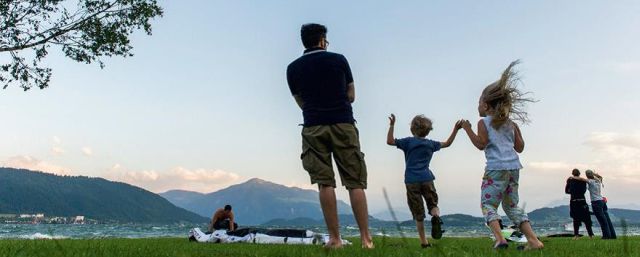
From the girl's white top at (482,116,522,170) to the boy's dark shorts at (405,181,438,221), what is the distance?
1725 mm

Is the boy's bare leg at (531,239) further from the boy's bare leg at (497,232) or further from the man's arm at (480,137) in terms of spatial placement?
the man's arm at (480,137)

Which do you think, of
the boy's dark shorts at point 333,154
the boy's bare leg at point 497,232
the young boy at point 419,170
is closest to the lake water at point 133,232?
the young boy at point 419,170

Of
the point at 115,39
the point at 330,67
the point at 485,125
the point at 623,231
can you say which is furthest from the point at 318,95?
the point at 115,39

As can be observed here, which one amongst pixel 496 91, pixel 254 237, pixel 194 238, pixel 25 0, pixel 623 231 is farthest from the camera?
pixel 25 0

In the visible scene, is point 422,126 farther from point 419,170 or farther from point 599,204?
point 599,204

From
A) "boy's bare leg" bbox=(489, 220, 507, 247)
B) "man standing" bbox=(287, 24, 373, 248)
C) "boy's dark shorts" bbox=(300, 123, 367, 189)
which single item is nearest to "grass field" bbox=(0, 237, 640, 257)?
"boy's bare leg" bbox=(489, 220, 507, 247)

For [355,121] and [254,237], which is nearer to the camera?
[355,121]

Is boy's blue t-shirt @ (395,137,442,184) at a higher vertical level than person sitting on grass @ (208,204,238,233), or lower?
higher

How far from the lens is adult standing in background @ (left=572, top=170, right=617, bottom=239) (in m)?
16.4

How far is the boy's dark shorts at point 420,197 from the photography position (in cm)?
828

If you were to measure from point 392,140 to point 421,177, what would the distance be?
74cm

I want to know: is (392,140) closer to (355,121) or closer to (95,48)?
(355,121)

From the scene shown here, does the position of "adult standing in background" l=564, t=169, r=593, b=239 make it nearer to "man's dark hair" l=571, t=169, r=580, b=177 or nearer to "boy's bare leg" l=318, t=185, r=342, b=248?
"man's dark hair" l=571, t=169, r=580, b=177

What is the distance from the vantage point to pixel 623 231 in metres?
1.70
